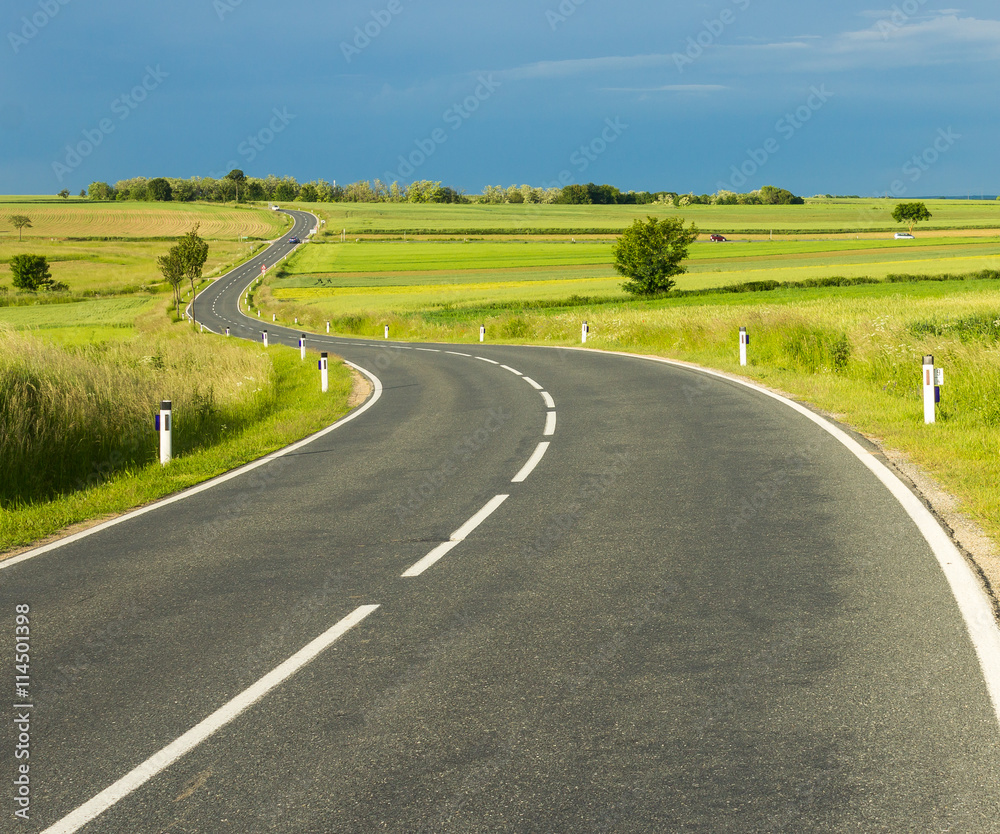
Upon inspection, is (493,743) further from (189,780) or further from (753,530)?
(753,530)

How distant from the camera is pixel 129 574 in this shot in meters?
6.36

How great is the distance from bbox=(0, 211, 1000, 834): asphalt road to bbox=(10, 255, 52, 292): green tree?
91.7 metres

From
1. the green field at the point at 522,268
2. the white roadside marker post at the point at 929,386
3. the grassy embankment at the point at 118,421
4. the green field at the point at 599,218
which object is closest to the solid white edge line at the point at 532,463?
the grassy embankment at the point at 118,421

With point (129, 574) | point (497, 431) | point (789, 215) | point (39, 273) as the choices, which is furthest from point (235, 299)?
point (789, 215)

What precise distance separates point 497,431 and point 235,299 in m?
76.7

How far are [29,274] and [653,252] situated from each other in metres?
62.6

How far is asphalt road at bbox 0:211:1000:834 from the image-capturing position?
3270 mm

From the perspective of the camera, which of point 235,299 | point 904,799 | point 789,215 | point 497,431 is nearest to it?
point 904,799

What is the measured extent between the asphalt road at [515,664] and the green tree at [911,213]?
143988 millimetres

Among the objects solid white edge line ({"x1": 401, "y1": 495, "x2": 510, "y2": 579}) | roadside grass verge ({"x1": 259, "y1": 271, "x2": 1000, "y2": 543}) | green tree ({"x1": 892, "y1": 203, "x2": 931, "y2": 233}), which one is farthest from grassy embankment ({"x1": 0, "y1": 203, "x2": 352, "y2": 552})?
green tree ({"x1": 892, "y1": 203, "x2": 931, "y2": 233})

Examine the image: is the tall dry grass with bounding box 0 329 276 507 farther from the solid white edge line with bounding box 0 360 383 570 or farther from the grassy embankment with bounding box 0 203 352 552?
the solid white edge line with bounding box 0 360 383 570

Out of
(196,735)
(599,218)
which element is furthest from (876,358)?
(599,218)

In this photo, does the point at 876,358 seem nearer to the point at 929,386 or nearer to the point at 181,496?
the point at 929,386

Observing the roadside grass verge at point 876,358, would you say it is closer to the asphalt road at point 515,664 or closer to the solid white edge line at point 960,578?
the solid white edge line at point 960,578
